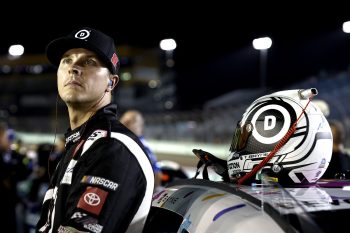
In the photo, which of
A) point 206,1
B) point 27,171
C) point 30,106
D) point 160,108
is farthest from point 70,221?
point 30,106

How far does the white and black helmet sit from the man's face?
0.72 m

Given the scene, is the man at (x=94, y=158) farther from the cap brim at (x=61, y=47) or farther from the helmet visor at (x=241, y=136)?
the helmet visor at (x=241, y=136)

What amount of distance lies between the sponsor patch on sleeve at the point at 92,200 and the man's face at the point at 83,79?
1.59 ft

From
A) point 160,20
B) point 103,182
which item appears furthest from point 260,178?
point 160,20

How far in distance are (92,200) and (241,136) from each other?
0.88 meters

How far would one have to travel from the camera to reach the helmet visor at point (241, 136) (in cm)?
223

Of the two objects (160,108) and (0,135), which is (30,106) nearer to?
(160,108)

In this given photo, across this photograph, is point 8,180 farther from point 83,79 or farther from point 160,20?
point 160,20

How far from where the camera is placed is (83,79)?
2008 mm

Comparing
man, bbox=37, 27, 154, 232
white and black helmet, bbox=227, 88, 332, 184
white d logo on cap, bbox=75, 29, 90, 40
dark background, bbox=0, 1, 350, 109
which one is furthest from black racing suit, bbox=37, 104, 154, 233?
dark background, bbox=0, 1, 350, 109

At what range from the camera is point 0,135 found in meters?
5.57

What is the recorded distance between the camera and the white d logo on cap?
2010 mm

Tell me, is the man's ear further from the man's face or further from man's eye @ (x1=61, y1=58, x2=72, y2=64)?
man's eye @ (x1=61, y1=58, x2=72, y2=64)

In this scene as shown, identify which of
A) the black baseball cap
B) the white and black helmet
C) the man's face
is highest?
the black baseball cap
